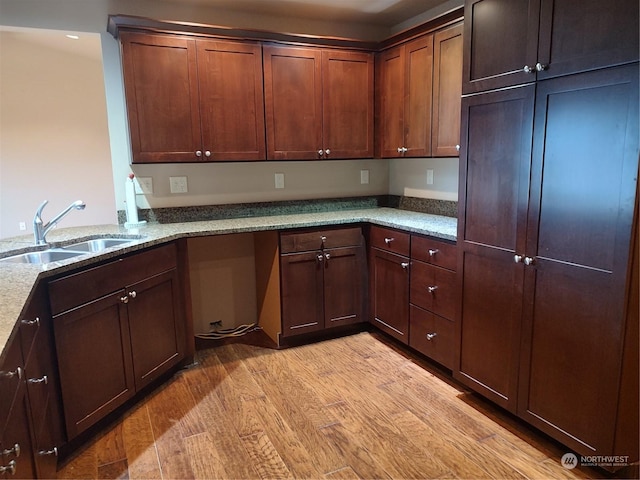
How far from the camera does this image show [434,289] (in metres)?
2.54

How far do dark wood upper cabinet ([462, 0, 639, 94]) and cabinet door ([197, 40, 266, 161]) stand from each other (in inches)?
53.8

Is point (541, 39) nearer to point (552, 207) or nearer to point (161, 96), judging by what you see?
point (552, 207)

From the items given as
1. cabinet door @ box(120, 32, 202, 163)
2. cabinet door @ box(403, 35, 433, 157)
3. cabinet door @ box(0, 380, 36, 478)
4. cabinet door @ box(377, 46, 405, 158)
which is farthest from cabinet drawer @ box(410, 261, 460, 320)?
cabinet door @ box(0, 380, 36, 478)

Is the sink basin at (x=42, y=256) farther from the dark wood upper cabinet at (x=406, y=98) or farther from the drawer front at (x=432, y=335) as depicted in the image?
the dark wood upper cabinet at (x=406, y=98)

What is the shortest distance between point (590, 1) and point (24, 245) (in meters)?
2.76

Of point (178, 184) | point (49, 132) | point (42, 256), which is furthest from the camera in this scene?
point (49, 132)

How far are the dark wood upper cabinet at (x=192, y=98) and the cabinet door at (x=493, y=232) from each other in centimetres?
142

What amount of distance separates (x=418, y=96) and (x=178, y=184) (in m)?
1.74

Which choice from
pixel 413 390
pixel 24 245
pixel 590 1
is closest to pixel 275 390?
pixel 413 390

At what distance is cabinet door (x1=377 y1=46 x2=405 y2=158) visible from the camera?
118 inches

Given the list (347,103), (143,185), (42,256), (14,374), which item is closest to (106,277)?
(42,256)

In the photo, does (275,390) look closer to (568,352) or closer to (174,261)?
(174,261)

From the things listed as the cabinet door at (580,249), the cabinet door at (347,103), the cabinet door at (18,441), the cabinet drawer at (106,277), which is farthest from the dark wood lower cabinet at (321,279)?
the cabinet door at (18,441)

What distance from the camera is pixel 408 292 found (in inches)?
109
